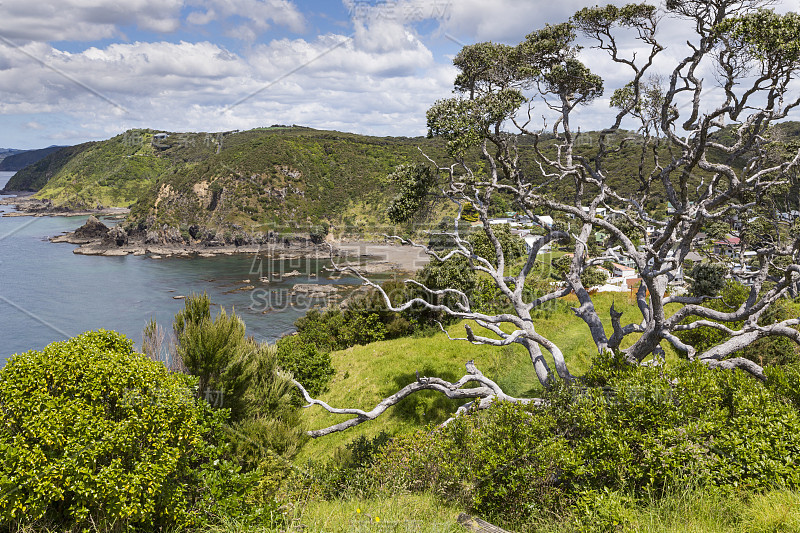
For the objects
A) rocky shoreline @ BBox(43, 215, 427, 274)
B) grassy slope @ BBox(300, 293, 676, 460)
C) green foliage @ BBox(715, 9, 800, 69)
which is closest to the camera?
green foliage @ BBox(715, 9, 800, 69)

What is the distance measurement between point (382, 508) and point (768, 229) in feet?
81.4

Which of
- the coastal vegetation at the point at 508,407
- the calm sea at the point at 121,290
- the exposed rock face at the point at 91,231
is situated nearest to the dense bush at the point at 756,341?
the coastal vegetation at the point at 508,407

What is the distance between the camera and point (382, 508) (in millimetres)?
6242

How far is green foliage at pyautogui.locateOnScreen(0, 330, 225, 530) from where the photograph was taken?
516 cm

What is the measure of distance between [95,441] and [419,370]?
11489mm

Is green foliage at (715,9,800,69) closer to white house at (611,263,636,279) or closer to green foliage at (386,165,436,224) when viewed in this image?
green foliage at (386,165,436,224)

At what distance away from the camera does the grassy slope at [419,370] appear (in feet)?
44.2

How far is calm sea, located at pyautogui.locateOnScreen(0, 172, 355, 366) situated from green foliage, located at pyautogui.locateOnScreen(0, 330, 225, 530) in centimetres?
3381

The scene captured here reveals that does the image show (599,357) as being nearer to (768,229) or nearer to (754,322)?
(754,322)

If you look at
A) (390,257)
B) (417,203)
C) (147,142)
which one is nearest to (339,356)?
(417,203)

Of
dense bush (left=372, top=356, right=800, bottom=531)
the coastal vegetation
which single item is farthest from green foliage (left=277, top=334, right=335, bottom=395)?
dense bush (left=372, top=356, right=800, bottom=531)

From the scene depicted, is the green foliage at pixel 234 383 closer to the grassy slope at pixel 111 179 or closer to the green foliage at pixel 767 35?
the green foliage at pixel 767 35

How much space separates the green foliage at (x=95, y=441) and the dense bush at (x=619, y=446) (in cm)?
348

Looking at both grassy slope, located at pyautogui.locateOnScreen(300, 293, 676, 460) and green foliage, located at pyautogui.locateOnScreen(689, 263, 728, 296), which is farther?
grassy slope, located at pyautogui.locateOnScreen(300, 293, 676, 460)
